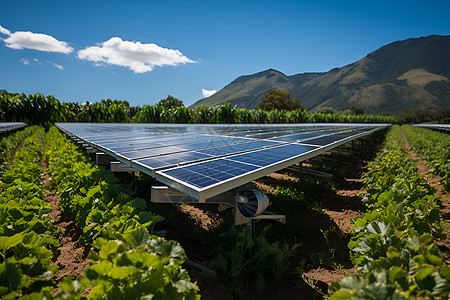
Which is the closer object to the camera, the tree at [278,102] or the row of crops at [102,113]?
the row of crops at [102,113]

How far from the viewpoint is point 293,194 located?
223 inches

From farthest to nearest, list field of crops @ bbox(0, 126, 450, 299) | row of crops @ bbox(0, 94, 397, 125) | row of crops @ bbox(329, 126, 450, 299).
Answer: row of crops @ bbox(0, 94, 397, 125) → field of crops @ bbox(0, 126, 450, 299) → row of crops @ bbox(329, 126, 450, 299)

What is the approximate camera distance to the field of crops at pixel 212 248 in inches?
56.9

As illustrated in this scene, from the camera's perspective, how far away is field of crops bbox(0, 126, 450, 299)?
145 cm

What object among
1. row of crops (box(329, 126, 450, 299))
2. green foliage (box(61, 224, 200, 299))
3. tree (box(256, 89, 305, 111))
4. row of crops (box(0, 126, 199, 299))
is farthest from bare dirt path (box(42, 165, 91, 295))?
tree (box(256, 89, 305, 111))

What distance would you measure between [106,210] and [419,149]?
15.1m

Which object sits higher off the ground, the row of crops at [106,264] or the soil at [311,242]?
the row of crops at [106,264]

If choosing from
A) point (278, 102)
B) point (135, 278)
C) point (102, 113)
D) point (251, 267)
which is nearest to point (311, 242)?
point (251, 267)

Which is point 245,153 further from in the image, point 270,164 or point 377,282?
point 377,282

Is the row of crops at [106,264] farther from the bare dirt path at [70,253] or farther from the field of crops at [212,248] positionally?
the bare dirt path at [70,253]

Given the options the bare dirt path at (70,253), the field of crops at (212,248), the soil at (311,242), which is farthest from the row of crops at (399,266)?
the bare dirt path at (70,253)

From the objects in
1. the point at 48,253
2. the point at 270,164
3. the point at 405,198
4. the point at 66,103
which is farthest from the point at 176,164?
the point at 66,103

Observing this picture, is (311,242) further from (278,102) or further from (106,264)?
(278,102)

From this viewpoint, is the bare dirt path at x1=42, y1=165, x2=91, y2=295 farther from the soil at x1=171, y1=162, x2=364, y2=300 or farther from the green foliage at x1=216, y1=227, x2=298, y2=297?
the green foliage at x1=216, y1=227, x2=298, y2=297
